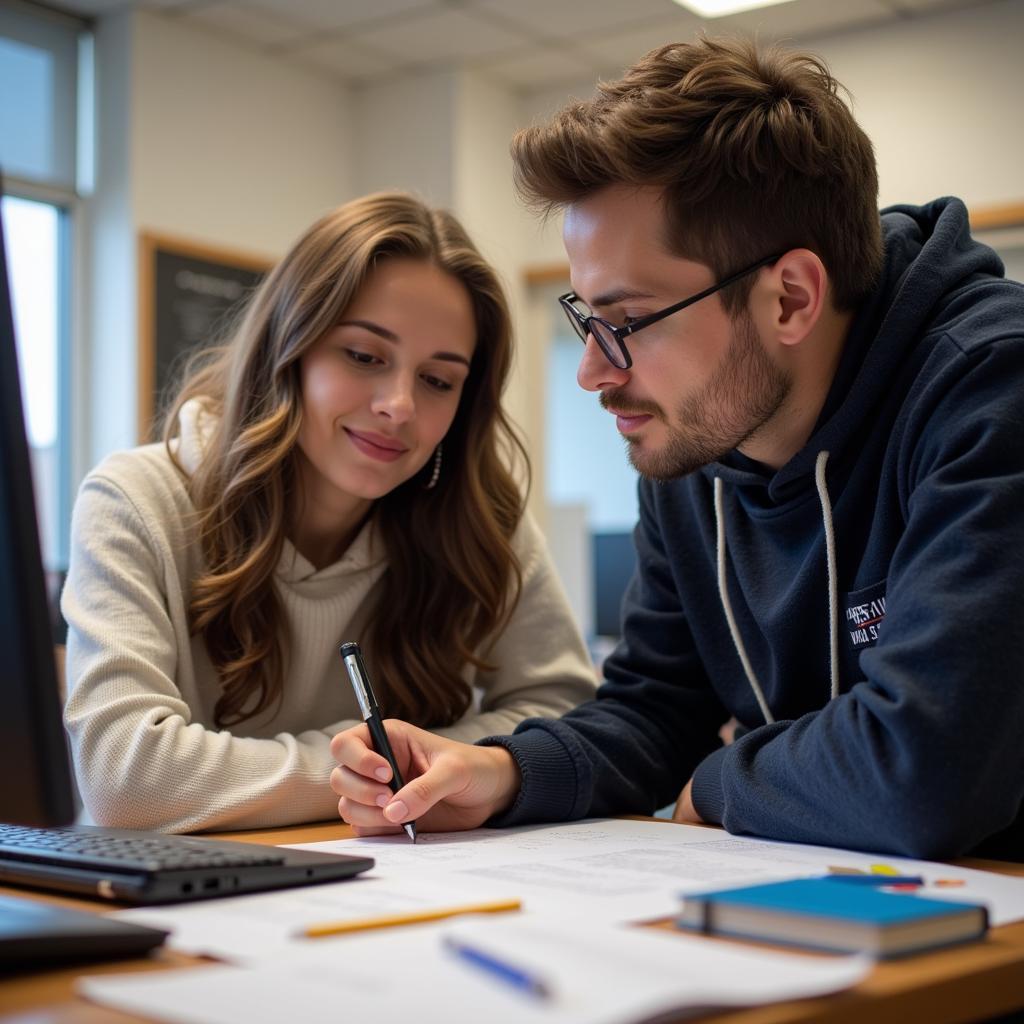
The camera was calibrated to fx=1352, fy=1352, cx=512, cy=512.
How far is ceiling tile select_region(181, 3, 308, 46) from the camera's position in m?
4.70

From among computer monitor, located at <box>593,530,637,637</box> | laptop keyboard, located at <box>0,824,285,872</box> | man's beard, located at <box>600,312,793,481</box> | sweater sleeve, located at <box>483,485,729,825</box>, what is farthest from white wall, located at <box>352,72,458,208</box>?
laptop keyboard, located at <box>0,824,285,872</box>

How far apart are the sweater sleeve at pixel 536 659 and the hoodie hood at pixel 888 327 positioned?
1.42 feet

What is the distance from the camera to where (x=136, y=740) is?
1420mm

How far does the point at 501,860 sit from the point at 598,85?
888mm

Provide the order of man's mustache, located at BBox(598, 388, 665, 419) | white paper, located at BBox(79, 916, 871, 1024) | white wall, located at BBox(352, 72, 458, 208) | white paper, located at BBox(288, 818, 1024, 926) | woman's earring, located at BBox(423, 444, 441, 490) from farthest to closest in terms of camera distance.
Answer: white wall, located at BBox(352, 72, 458, 208) < woman's earring, located at BBox(423, 444, 441, 490) < man's mustache, located at BBox(598, 388, 665, 419) < white paper, located at BBox(288, 818, 1024, 926) < white paper, located at BBox(79, 916, 871, 1024)

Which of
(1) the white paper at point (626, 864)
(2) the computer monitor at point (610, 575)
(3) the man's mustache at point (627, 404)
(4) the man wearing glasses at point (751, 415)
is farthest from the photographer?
(2) the computer monitor at point (610, 575)

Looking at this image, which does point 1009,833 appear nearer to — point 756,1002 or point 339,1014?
point 756,1002

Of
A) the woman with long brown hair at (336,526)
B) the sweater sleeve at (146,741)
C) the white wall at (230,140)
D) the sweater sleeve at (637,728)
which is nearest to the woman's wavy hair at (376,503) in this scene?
the woman with long brown hair at (336,526)

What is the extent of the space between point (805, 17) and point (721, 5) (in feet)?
1.20

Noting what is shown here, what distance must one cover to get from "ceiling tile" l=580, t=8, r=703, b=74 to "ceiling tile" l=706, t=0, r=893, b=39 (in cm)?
10

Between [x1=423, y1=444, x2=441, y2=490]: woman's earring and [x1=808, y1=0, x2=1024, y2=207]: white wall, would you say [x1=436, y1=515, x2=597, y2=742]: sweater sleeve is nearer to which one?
[x1=423, y1=444, x2=441, y2=490]: woman's earring

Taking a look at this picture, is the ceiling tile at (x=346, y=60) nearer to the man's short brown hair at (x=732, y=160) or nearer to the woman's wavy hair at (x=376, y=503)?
the woman's wavy hair at (x=376, y=503)

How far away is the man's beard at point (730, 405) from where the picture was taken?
1.45m

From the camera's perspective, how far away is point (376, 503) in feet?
6.44
